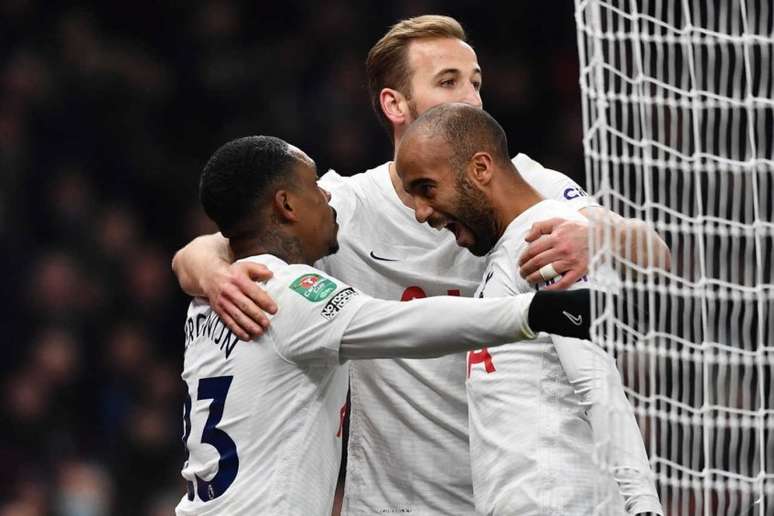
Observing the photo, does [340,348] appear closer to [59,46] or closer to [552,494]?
[552,494]

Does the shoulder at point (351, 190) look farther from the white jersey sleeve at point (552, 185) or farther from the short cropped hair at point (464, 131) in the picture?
the short cropped hair at point (464, 131)

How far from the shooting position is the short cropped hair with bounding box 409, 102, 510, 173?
3.41 m

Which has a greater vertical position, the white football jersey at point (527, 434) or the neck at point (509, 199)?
the neck at point (509, 199)

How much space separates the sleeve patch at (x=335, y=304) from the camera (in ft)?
10.3

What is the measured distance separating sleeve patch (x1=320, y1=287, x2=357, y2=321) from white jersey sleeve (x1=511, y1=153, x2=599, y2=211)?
824mm

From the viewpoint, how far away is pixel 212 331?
3.45m

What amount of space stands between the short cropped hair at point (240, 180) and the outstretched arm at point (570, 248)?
770 millimetres

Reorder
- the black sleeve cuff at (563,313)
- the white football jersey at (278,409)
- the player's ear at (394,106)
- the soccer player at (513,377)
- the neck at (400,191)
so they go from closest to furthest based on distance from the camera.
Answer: the black sleeve cuff at (563,313) → the soccer player at (513,377) → the white football jersey at (278,409) → the neck at (400,191) → the player's ear at (394,106)

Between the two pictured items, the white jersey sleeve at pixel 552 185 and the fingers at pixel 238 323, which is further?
the white jersey sleeve at pixel 552 185

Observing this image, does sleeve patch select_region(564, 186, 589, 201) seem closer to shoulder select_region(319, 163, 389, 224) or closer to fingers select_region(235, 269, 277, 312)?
shoulder select_region(319, 163, 389, 224)

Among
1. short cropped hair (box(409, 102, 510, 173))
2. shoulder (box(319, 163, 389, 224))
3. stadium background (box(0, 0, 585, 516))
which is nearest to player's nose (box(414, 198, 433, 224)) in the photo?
short cropped hair (box(409, 102, 510, 173))

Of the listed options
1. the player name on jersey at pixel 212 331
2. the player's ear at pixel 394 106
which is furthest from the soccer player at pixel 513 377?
the player's ear at pixel 394 106

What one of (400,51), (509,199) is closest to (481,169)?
(509,199)

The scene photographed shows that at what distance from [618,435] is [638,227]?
1.67ft
